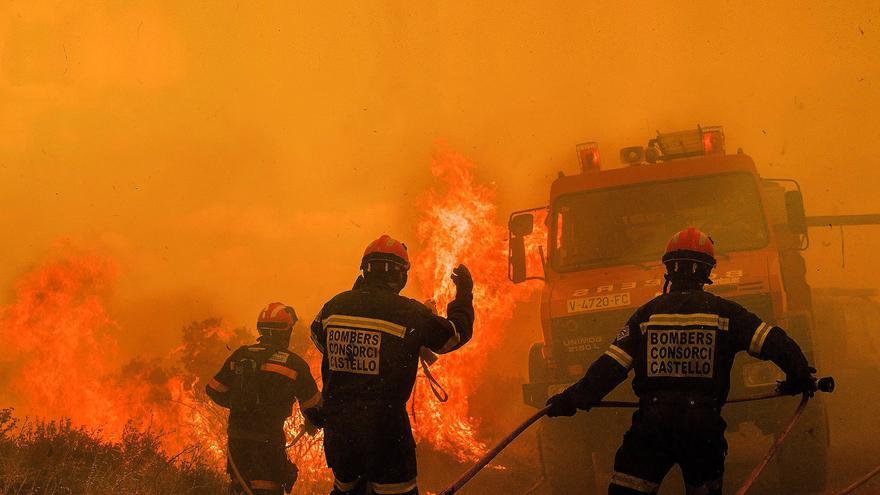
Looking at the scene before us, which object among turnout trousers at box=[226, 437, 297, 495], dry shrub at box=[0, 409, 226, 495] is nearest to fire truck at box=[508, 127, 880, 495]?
turnout trousers at box=[226, 437, 297, 495]

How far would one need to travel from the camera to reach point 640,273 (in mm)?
8094

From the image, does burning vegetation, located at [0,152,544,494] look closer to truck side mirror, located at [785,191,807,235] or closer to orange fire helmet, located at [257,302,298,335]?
orange fire helmet, located at [257,302,298,335]

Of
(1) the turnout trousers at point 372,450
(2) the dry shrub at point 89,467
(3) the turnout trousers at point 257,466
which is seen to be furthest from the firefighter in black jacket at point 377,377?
(2) the dry shrub at point 89,467

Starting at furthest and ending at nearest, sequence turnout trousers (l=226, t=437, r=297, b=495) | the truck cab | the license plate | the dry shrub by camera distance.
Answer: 1. the license plate
2. the truck cab
3. turnout trousers (l=226, t=437, r=297, b=495)
4. the dry shrub

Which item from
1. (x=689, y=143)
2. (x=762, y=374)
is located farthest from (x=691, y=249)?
(x=689, y=143)

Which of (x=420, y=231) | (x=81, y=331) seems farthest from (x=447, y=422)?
(x=81, y=331)

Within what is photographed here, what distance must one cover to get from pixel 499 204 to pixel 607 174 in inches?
398

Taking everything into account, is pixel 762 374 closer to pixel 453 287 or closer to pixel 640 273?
pixel 640 273

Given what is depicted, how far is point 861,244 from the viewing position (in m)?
23.3

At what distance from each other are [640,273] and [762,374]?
1.59 meters

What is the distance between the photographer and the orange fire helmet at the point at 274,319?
22.4ft

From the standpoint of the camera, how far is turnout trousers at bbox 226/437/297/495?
654 cm

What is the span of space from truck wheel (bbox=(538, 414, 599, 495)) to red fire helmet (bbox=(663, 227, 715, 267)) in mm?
3615

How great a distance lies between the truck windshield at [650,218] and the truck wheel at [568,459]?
64.4 inches
